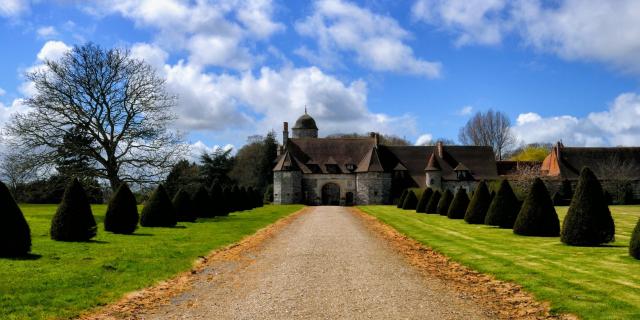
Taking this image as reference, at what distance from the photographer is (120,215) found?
18.3 meters

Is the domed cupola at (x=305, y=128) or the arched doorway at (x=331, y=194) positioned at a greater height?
the domed cupola at (x=305, y=128)

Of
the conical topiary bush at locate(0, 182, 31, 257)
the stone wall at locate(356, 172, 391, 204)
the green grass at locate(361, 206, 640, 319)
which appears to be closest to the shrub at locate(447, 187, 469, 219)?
the green grass at locate(361, 206, 640, 319)

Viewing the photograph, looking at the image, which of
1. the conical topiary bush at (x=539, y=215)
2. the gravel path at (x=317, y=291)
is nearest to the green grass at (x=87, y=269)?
the gravel path at (x=317, y=291)

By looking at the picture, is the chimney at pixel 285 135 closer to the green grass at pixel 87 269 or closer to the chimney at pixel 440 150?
the chimney at pixel 440 150

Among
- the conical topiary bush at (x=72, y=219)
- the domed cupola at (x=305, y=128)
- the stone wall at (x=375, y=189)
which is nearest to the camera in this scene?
the conical topiary bush at (x=72, y=219)

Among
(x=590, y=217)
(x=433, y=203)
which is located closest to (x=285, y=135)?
(x=433, y=203)

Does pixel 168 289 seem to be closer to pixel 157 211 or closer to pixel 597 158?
pixel 157 211

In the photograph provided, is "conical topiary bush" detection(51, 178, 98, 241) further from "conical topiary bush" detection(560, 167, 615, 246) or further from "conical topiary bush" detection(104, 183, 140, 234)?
"conical topiary bush" detection(560, 167, 615, 246)

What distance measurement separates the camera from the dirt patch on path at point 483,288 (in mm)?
7441

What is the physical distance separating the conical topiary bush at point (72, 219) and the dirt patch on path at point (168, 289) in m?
4.12

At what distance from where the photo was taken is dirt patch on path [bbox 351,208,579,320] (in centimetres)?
744

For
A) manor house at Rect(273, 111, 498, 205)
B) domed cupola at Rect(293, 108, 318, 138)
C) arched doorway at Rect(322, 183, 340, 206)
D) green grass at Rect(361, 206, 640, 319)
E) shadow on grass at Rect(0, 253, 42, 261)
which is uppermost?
domed cupola at Rect(293, 108, 318, 138)

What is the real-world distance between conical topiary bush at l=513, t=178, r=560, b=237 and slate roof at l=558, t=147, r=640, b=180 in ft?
136

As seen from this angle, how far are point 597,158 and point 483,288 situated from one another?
55.4 meters
